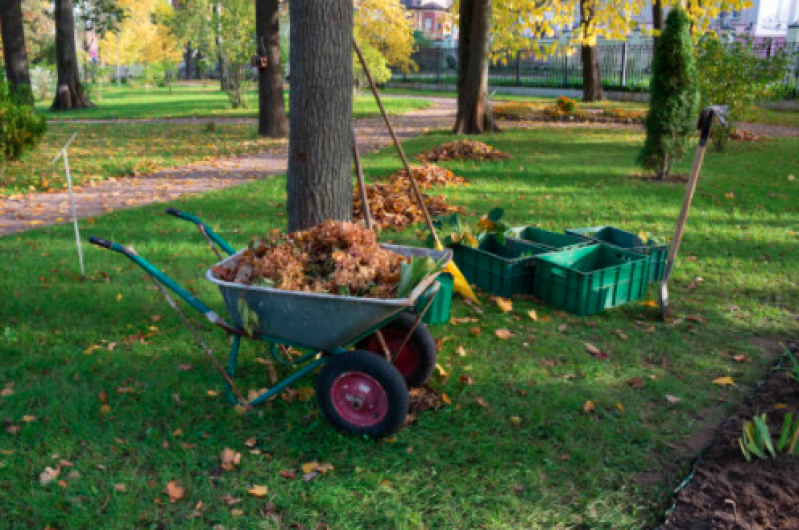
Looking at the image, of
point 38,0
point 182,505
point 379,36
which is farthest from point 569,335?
point 38,0

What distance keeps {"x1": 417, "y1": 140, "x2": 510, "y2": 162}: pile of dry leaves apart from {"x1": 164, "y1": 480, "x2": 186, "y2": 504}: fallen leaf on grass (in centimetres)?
911

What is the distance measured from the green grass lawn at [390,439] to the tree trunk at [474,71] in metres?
8.77

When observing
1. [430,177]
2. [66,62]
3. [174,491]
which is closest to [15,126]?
[430,177]

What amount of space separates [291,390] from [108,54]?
50.5 m

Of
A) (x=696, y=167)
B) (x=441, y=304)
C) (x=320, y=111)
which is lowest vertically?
(x=441, y=304)

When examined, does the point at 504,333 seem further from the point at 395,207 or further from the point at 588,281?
the point at 395,207

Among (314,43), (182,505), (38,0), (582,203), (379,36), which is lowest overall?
(182,505)

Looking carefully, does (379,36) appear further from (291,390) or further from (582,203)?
(291,390)

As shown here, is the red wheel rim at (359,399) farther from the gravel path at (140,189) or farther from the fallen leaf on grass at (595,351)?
the gravel path at (140,189)

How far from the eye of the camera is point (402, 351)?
385 centimetres

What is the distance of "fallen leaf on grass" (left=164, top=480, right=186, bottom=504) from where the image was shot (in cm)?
289

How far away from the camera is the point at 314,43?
4.55 meters

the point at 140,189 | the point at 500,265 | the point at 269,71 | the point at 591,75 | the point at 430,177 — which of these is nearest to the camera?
the point at 500,265

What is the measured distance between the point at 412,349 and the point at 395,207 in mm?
3683
